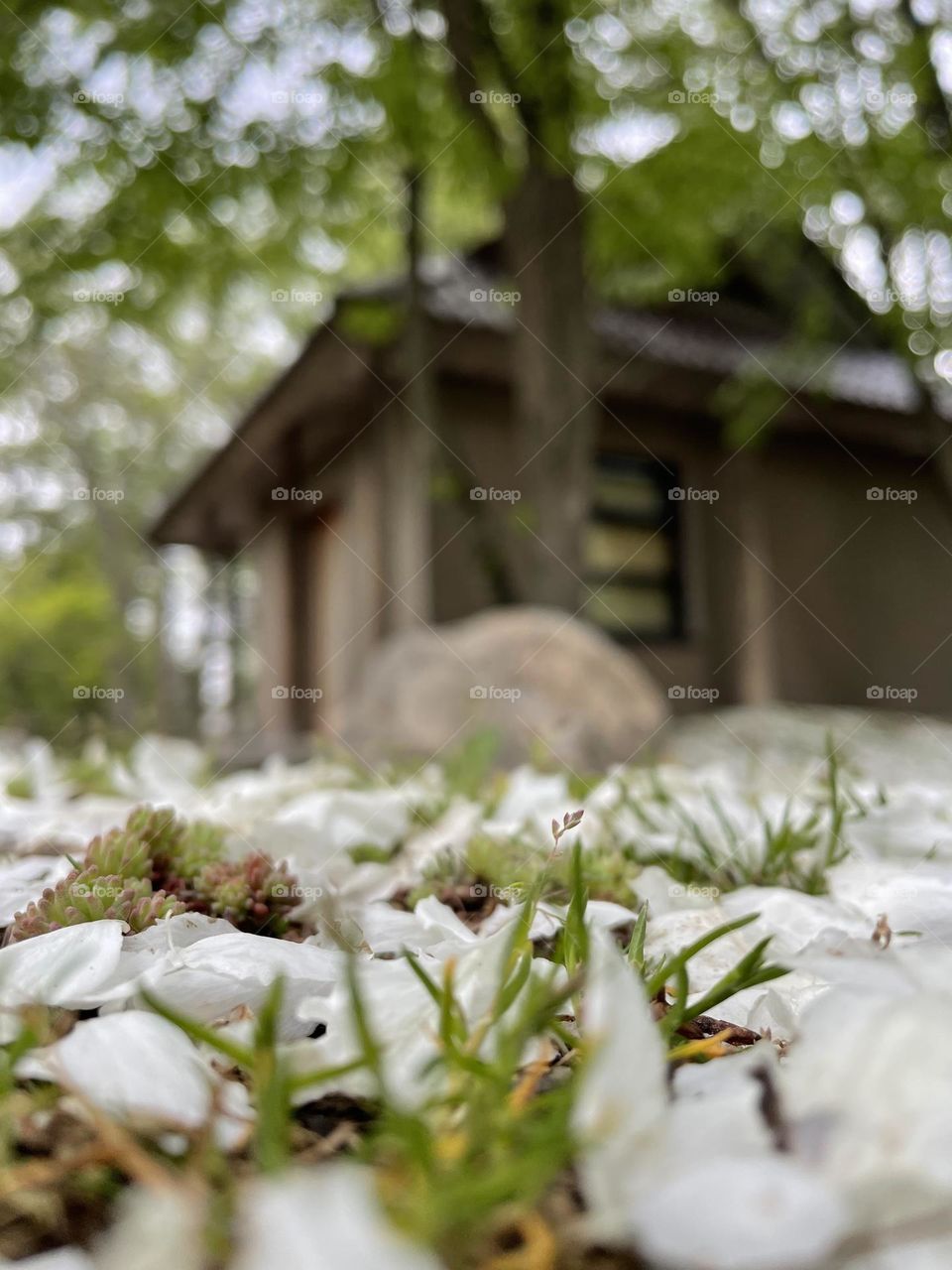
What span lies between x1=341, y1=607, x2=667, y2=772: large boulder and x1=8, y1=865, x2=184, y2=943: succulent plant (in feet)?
10.4

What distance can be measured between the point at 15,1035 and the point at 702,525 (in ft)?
27.4

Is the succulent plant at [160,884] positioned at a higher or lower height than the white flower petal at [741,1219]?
lower

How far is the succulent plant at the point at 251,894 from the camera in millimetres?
911

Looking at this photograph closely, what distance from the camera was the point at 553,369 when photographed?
17.5 ft

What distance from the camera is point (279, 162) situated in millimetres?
4922

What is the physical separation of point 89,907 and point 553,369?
4915 millimetres

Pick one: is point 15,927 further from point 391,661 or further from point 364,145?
point 364,145

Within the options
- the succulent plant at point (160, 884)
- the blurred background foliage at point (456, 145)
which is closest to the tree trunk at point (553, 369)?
the blurred background foliage at point (456, 145)

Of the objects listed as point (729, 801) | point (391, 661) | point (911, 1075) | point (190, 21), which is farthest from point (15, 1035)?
point (190, 21)

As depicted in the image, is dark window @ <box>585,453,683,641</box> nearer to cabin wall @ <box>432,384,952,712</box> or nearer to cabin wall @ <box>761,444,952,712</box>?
cabin wall @ <box>432,384,952,712</box>

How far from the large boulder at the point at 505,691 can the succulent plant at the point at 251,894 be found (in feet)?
9.91

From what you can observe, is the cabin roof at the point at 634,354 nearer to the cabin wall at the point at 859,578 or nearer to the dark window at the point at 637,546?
the cabin wall at the point at 859,578

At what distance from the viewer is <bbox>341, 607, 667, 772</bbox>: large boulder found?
4.30 meters

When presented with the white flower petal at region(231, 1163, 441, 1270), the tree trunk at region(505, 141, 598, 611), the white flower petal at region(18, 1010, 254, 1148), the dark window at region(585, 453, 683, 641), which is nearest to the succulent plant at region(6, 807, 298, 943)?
the white flower petal at region(18, 1010, 254, 1148)
